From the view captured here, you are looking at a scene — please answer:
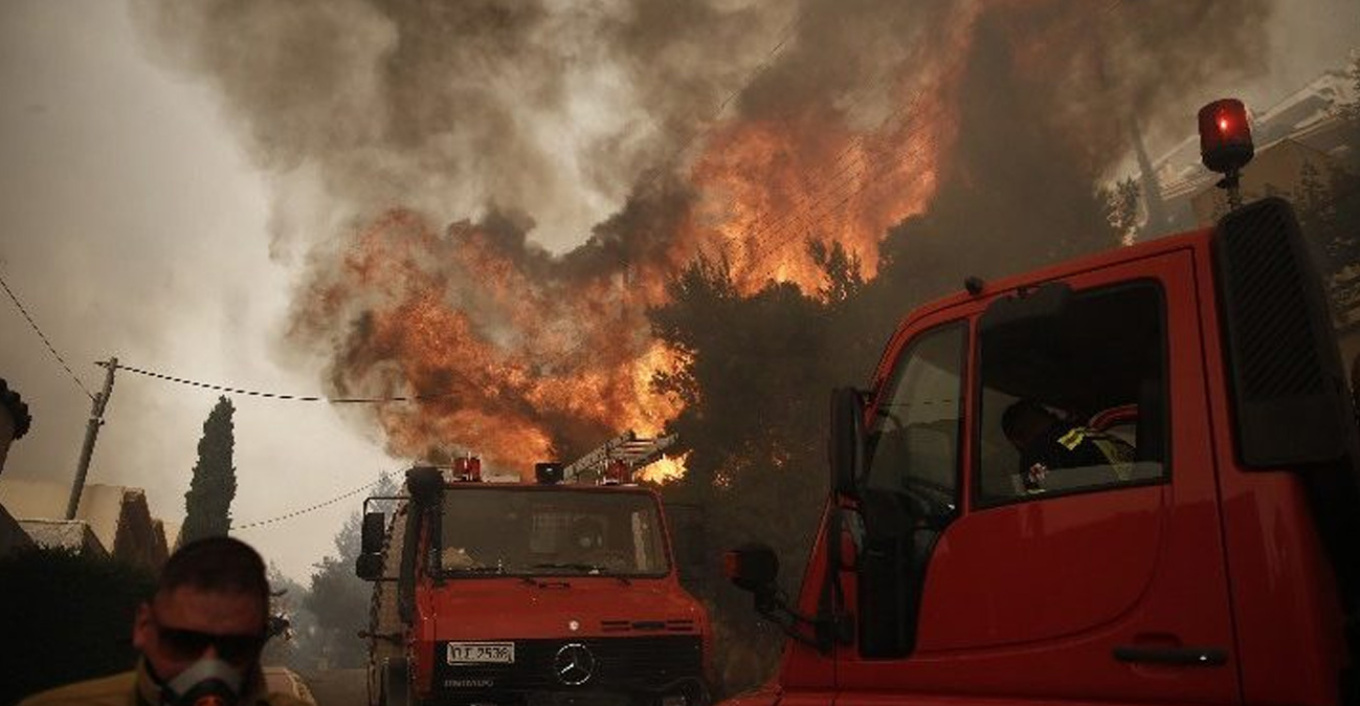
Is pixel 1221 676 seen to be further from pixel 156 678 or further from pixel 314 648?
pixel 314 648

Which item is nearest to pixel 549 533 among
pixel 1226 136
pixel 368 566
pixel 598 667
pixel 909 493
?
pixel 598 667

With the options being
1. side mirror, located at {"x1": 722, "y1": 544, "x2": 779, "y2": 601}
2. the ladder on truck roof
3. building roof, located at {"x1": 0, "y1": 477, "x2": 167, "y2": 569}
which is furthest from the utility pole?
side mirror, located at {"x1": 722, "y1": 544, "x2": 779, "y2": 601}

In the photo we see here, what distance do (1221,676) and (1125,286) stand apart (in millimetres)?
1107

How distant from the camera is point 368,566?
25.0 ft

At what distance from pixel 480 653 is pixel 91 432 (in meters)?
22.3

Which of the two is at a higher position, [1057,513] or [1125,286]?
[1125,286]

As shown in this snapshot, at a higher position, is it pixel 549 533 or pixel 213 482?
pixel 213 482

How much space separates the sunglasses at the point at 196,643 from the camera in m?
2.10

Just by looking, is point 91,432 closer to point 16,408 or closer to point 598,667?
point 16,408

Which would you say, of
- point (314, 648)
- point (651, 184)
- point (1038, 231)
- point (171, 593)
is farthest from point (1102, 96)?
point (314, 648)

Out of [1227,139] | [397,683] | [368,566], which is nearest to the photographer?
[1227,139]

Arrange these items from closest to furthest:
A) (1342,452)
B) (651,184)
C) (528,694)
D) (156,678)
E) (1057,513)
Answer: (156,678) → (1342,452) → (1057,513) → (528,694) → (651,184)

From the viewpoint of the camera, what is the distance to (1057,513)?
2.66 metres

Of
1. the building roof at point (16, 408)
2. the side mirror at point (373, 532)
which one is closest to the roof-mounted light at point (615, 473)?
the side mirror at point (373, 532)
